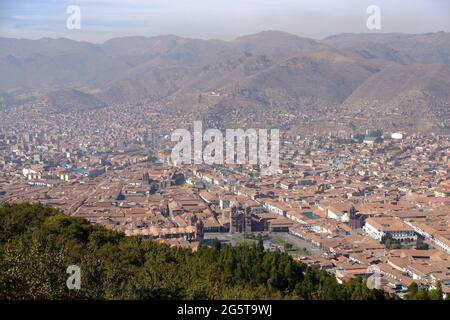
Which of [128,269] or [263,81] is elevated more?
[263,81]

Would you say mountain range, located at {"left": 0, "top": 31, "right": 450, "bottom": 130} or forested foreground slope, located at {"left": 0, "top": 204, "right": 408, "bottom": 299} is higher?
mountain range, located at {"left": 0, "top": 31, "right": 450, "bottom": 130}

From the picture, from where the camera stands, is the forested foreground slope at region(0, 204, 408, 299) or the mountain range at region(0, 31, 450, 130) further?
the mountain range at region(0, 31, 450, 130)

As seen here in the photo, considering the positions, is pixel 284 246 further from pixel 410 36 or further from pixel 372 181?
pixel 410 36

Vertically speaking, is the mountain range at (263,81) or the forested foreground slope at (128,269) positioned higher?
the mountain range at (263,81)

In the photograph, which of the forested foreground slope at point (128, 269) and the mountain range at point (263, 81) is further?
the mountain range at point (263, 81)

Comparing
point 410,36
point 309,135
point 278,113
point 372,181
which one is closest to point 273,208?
point 372,181
